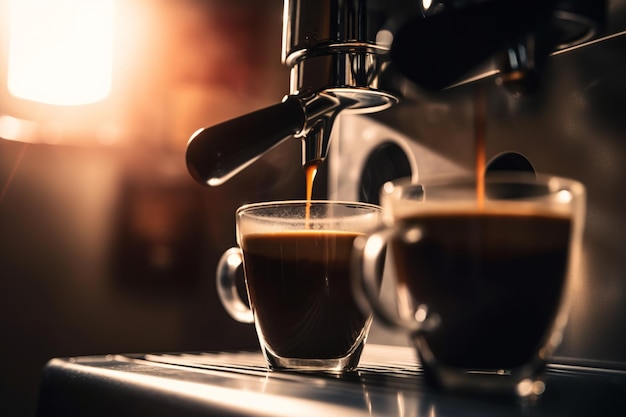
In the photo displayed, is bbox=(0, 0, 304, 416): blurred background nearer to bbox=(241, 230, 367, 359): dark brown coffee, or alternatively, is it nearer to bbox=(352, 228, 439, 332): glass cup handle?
bbox=(241, 230, 367, 359): dark brown coffee

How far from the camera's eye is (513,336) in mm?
339

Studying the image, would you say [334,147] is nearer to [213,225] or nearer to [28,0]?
[213,225]

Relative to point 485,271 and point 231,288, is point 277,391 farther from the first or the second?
point 231,288

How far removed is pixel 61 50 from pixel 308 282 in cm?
49

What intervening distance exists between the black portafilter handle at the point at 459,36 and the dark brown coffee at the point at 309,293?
13 centimetres

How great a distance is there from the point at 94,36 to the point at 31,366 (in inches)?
14.4

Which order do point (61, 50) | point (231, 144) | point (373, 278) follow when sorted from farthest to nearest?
point (61, 50) < point (231, 144) < point (373, 278)

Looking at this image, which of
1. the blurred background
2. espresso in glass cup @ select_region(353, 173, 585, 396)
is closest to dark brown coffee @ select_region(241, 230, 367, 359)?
espresso in glass cup @ select_region(353, 173, 585, 396)

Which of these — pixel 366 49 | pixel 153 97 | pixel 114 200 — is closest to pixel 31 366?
pixel 114 200

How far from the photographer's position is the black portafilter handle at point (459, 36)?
0.33 metres

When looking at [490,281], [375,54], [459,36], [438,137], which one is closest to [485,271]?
[490,281]

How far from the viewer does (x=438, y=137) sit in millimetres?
639

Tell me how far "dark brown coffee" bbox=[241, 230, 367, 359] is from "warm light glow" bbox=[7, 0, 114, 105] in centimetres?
41

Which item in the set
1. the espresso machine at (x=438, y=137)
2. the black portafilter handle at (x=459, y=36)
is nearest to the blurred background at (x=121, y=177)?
the espresso machine at (x=438, y=137)
